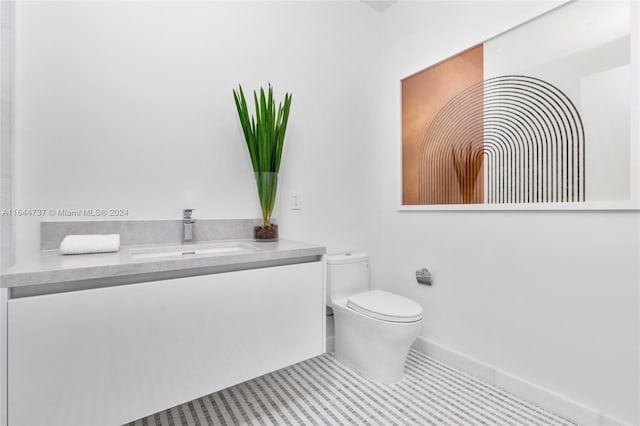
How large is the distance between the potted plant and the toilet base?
0.70m

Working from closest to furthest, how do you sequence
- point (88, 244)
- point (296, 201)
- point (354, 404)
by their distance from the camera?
point (88, 244), point (354, 404), point (296, 201)

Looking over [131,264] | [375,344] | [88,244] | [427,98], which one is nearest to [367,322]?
[375,344]

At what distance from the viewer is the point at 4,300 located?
85 centimetres

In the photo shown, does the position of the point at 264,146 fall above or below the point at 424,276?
above

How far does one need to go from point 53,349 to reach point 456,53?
2327 millimetres

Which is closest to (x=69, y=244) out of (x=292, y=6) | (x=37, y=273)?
(x=37, y=273)

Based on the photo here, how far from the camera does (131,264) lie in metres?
1.00

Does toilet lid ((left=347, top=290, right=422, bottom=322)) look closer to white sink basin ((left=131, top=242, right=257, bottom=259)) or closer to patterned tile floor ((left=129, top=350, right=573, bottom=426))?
patterned tile floor ((left=129, top=350, right=573, bottom=426))

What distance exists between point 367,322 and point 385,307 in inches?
5.1

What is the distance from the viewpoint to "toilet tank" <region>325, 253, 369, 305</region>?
196 cm

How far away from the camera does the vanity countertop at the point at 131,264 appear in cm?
88

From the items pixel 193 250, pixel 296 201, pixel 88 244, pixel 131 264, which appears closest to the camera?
pixel 131 264

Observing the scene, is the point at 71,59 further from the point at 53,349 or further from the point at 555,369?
the point at 555,369

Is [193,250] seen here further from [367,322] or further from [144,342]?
[367,322]
